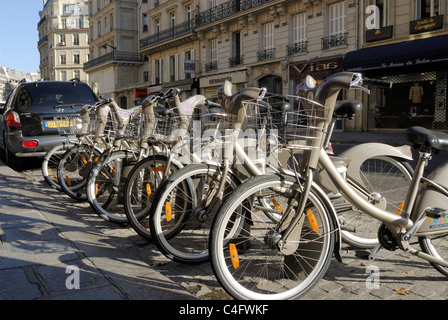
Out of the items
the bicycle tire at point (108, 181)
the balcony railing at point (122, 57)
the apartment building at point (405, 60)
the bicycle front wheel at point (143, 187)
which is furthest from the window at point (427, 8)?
the balcony railing at point (122, 57)

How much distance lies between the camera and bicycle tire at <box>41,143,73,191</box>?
6379 millimetres

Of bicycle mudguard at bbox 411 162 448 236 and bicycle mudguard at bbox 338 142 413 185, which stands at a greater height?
bicycle mudguard at bbox 338 142 413 185

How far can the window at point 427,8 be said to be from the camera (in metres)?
16.4

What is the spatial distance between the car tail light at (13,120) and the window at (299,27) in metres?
16.6

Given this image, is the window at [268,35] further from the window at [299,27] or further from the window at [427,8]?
the window at [427,8]

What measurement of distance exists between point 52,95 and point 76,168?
3063mm

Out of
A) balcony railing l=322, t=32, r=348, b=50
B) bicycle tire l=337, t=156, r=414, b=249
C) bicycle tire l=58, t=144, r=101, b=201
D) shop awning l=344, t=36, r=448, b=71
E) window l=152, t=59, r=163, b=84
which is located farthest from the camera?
window l=152, t=59, r=163, b=84

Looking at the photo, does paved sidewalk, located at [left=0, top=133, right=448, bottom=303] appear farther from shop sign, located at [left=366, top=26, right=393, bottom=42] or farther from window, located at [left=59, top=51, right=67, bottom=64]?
window, located at [left=59, top=51, right=67, bottom=64]

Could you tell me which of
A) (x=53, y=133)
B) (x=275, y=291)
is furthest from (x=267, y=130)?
(x=53, y=133)

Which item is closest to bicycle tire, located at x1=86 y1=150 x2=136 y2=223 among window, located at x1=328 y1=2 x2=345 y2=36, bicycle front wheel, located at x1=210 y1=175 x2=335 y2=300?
bicycle front wheel, located at x1=210 y1=175 x2=335 y2=300

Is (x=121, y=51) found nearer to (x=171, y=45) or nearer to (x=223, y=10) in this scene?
(x=171, y=45)

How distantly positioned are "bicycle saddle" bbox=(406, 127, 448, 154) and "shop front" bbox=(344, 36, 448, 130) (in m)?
14.5

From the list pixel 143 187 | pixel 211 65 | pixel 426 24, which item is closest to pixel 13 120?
pixel 143 187

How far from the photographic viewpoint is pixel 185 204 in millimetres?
3438
